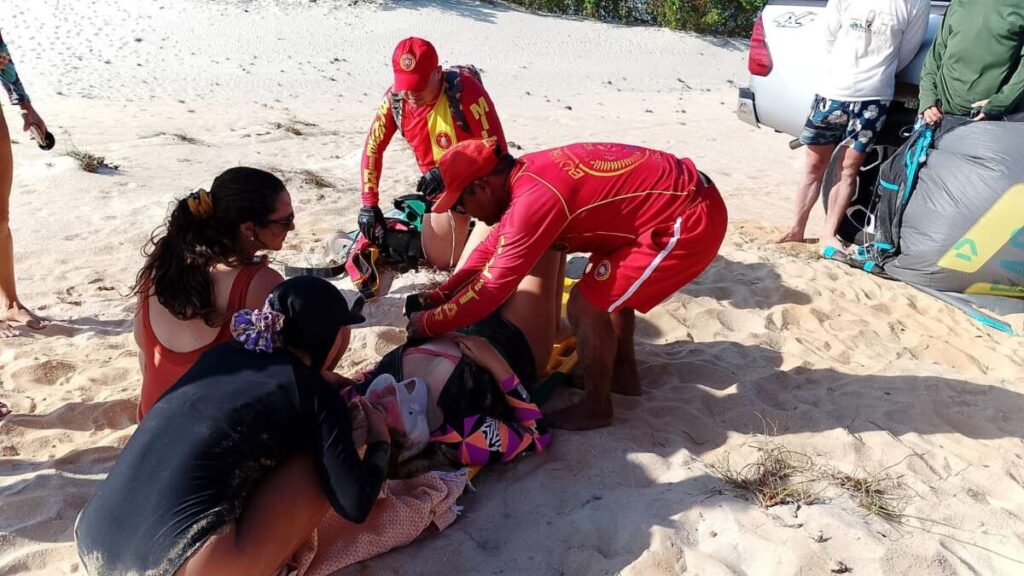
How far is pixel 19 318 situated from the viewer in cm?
392

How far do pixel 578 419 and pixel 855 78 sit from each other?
3226mm

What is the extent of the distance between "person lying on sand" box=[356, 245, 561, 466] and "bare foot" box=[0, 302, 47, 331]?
2.00 meters

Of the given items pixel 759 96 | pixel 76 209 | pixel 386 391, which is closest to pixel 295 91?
pixel 76 209

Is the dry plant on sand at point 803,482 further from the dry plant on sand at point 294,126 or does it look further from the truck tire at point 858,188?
the dry plant on sand at point 294,126

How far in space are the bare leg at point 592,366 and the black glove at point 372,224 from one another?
1.68 m

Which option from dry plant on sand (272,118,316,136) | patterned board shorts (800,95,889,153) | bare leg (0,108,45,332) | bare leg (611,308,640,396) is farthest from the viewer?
dry plant on sand (272,118,316,136)

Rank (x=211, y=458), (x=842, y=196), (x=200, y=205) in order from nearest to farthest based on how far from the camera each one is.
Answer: (x=211, y=458) < (x=200, y=205) < (x=842, y=196)

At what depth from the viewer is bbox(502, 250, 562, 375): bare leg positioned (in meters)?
3.25

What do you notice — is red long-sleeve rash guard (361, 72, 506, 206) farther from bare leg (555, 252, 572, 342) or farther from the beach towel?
the beach towel

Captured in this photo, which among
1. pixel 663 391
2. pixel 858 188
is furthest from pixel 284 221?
pixel 858 188

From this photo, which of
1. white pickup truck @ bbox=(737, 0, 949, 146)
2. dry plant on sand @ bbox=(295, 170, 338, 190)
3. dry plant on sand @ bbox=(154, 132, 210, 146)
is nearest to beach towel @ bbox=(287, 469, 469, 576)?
dry plant on sand @ bbox=(295, 170, 338, 190)

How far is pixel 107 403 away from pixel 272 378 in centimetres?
167

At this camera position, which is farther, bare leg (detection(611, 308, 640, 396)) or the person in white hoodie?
the person in white hoodie

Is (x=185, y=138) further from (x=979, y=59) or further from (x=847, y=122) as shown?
(x=979, y=59)
